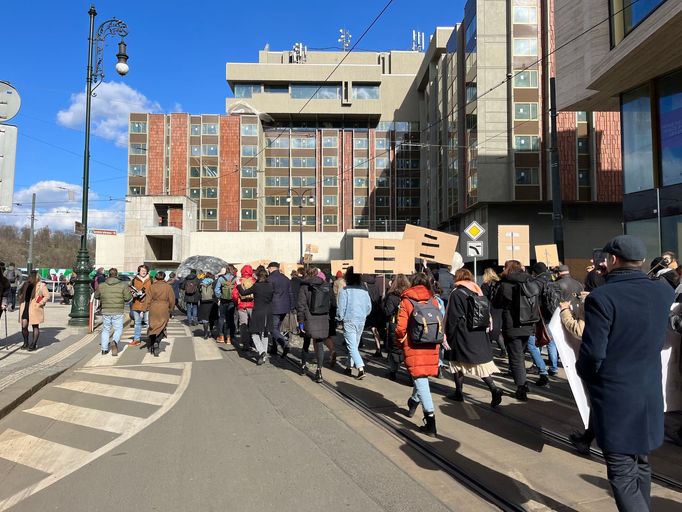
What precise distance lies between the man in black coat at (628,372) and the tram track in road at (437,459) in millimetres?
1039

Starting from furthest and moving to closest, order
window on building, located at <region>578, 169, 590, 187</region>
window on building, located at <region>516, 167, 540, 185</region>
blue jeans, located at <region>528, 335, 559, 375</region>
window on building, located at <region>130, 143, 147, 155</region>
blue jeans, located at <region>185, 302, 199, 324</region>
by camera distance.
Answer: window on building, located at <region>130, 143, 147, 155</region> → window on building, located at <region>578, 169, 590, 187</region> → window on building, located at <region>516, 167, 540, 185</region> → blue jeans, located at <region>185, 302, 199, 324</region> → blue jeans, located at <region>528, 335, 559, 375</region>

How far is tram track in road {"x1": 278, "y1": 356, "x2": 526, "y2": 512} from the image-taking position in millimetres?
3732

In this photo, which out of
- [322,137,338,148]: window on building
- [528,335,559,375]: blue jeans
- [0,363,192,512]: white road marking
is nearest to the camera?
[0,363,192,512]: white road marking

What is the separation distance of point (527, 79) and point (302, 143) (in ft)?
114

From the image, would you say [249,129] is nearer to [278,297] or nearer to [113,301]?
[113,301]

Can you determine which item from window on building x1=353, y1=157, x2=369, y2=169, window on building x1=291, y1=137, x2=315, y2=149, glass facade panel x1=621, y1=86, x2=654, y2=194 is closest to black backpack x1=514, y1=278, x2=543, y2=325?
glass facade panel x1=621, y1=86, x2=654, y2=194

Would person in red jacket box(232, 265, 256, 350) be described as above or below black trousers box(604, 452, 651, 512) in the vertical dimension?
above

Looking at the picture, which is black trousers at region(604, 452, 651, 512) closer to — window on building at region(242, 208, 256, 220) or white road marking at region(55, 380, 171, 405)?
white road marking at region(55, 380, 171, 405)

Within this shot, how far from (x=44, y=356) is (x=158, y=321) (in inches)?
87.1

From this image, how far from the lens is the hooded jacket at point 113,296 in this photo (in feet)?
33.7

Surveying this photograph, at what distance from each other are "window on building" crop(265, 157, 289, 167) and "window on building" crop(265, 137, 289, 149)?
1535 mm

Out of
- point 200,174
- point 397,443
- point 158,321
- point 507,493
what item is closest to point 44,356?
point 158,321

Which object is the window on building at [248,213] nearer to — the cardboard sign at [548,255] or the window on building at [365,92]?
the window on building at [365,92]

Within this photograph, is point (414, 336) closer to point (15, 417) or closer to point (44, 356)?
point (15, 417)
